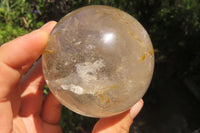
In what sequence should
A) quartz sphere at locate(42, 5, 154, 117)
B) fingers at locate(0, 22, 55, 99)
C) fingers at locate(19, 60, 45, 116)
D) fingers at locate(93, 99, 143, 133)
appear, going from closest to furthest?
1. quartz sphere at locate(42, 5, 154, 117)
2. fingers at locate(0, 22, 55, 99)
3. fingers at locate(93, 99, 143, 133)
4. fingers at locate(19, 60, 45, 116)

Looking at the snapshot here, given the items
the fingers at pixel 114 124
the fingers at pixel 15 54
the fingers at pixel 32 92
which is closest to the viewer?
Answer: the fingers at pixel 15 54

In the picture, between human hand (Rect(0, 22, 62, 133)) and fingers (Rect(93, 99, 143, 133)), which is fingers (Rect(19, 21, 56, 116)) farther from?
fingers (Rect(93, 99, 143, 133))

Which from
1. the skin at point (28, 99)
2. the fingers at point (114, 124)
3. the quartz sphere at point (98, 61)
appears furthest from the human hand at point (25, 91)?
the fingers at point (114, 124)

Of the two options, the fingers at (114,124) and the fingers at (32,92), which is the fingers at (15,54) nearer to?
the fingers at (32,92)

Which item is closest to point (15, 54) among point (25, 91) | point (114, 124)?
point (25, 91)

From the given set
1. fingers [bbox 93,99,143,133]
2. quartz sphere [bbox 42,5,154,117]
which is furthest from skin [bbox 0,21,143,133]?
quartz sphere [bbox 42,5,154,117]

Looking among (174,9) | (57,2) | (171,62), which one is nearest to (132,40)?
(57,2)

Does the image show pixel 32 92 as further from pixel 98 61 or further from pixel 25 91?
pixel 98 61
